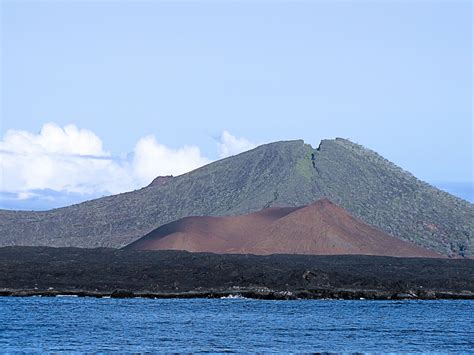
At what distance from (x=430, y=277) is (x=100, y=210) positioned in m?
69.7

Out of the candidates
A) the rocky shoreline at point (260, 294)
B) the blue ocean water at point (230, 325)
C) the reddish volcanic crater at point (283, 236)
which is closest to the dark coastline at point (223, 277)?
the rocky shoreline at point (260, 294)

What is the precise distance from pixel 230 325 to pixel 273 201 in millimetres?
90591

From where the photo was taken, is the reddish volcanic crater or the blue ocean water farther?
the reddish volcanic crater

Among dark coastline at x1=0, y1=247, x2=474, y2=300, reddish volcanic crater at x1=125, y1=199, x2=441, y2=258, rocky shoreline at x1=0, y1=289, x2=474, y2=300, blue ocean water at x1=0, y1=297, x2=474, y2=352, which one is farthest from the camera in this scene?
reddish volcanic crater at x1=125, y1=199, x2=441, y2=258

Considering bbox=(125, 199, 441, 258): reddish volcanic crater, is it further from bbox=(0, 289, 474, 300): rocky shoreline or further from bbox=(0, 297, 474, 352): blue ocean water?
bbox=(0, 297, 474, 352): blue ocean water

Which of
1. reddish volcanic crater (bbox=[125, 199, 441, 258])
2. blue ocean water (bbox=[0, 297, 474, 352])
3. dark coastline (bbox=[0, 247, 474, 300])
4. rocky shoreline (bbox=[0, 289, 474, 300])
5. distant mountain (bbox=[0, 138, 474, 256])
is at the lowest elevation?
blue ocean water (bbox=[0, 297, 474, 352])

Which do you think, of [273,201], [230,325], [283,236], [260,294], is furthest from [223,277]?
[273,201]

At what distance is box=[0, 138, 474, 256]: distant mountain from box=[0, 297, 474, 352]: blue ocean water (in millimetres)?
66152

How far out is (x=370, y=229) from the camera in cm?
13312

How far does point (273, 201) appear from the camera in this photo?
5960 inches

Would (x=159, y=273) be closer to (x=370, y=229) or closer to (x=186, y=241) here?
(x=186, y=241)

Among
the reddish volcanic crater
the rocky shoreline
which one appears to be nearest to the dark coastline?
the rocky shoreline

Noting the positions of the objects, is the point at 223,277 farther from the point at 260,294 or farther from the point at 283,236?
the point at 283,236

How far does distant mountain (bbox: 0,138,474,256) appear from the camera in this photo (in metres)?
149
